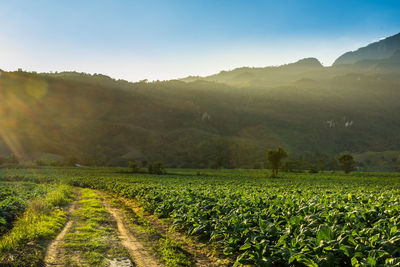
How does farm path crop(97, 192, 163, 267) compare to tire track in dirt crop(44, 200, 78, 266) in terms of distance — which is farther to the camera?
farm path crop(97, 192, 163, 267)

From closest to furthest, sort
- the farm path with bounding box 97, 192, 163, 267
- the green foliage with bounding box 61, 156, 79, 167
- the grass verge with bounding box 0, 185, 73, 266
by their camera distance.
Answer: the grass verge with bounding box 0, 185, 73, 266
the farm path with bounding box 97, 192, 163, 267
the green foliage with bounding box 61, 156, 79, 167

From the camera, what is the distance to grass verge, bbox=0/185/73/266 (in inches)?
338

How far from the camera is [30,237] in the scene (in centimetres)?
1086

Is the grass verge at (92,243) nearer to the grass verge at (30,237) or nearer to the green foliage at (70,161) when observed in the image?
the grass verge at (30,237)

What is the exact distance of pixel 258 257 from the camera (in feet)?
23.9

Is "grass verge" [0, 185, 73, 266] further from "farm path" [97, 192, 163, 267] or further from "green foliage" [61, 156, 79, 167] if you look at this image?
"green foliage" [61, 156, 79, 167]

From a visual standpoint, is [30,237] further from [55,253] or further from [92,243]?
[92,243]

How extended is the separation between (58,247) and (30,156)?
653 ft

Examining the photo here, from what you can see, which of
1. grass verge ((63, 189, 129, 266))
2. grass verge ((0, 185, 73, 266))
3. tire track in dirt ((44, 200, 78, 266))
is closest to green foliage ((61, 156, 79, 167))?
grass verge ((0, 185, 73, 266))

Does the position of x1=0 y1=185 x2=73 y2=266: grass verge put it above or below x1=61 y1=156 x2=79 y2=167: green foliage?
above

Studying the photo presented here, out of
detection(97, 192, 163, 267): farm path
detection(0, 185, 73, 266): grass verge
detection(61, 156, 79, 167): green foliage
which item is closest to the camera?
detection(0, 185, 73, 266): grass verge

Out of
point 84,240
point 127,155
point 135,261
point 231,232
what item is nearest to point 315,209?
point 231,232

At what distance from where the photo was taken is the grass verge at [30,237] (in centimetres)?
859

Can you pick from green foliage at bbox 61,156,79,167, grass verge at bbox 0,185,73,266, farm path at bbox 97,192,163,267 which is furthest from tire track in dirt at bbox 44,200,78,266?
green foliage at bbox 61,156,79,167
